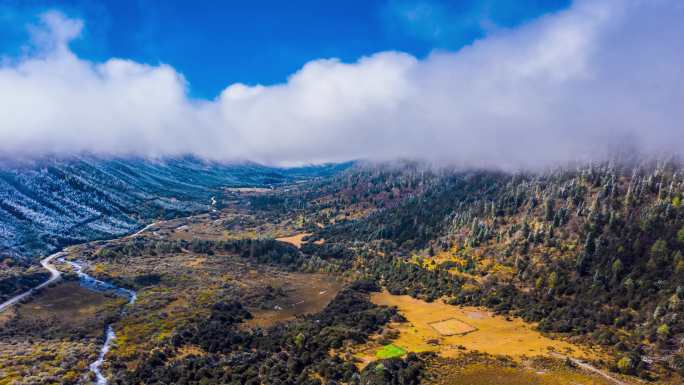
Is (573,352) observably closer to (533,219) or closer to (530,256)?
(530,256)

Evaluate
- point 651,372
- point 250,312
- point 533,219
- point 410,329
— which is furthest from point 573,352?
point 250,312

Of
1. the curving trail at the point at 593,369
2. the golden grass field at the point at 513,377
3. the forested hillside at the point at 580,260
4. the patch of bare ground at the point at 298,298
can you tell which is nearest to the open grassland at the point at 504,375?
the golden grass field at the point at 513,377

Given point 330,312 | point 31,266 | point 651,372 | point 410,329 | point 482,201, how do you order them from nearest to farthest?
point 651,372 → point 410,329 → point 330,312 → point 31,266 → point 482,201

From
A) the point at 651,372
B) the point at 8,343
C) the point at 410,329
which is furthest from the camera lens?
the point at 410,329

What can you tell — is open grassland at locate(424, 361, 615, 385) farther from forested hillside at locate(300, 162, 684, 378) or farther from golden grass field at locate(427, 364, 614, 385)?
forested hillside at locate(300, 162, 684, 378)

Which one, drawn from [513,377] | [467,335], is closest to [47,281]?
[467,335]

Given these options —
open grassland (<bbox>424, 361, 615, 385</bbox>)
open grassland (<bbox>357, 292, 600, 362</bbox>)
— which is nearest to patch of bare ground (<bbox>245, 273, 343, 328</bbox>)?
open grassland (<bbox>357, 292, 600, 362</bbox>)

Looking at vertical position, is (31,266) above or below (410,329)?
below

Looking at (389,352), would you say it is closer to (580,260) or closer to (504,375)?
(504,375)
